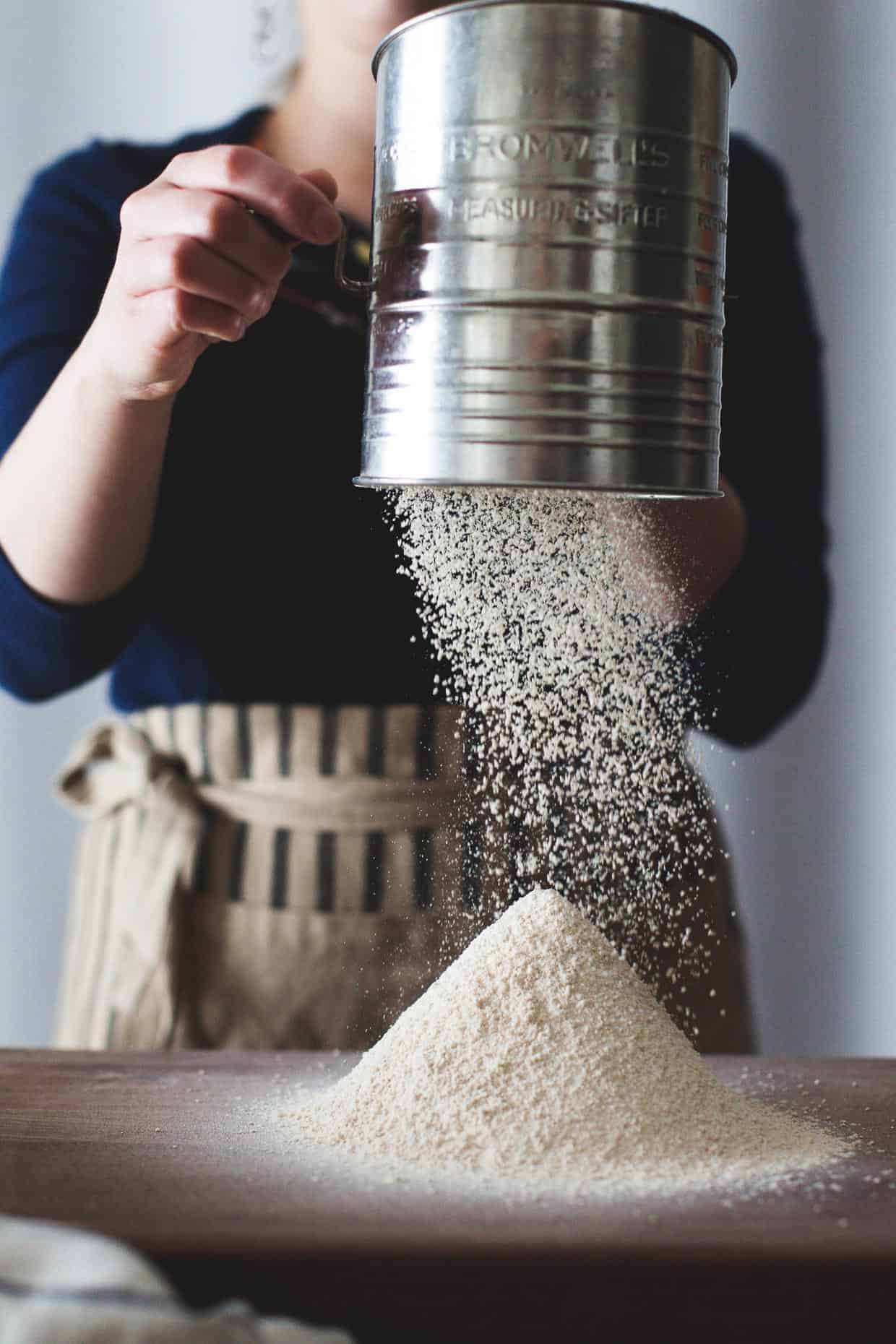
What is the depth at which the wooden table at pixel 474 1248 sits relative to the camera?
0.65 meters

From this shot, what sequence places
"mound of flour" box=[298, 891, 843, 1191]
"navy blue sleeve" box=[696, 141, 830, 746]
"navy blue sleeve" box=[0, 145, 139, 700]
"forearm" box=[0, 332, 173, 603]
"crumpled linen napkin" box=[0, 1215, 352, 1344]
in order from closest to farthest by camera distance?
1. "crumpled linen napkin" box=[0, 1215, 352, 1344]
2. "mound of flour" box=[298, 891, 843, 1191]
3. "forearm" box=[0, 332, 173, 603]
4. "navy blue sleeve" box=[0, 145, 139, 700]
5. "navy blue sleeve" box=[696, 141, 830, 746]

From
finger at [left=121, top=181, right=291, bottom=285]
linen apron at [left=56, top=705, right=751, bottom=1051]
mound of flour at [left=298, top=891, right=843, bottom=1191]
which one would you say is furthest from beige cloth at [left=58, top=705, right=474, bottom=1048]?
finger at [left=121, top=181, right=291, bottom=285]

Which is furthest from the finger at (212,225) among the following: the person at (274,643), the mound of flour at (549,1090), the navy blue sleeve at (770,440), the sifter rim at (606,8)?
the navy blue sleeve at (770,440)

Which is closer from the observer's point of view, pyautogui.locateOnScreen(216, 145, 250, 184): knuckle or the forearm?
pyautogui.locateOnScreen(216, 145, 250, 184): knuckle

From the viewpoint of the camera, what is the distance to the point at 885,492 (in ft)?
5.48

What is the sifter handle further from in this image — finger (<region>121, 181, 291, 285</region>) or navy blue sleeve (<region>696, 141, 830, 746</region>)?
navy blue sleeve (<region>696, 141, 830, 746</region>)

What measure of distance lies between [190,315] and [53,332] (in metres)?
0.44

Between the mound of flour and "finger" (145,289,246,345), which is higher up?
"finger" (145,289,246,345)

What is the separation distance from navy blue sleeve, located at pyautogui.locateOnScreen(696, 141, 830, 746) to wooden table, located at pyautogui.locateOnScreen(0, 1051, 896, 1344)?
0.55 m

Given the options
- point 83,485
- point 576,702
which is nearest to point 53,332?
point 83,485

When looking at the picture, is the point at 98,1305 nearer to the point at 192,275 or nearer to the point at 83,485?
the point at 192,275

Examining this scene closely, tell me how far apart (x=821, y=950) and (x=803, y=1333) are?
1.09m

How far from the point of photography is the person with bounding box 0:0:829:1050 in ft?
3.77

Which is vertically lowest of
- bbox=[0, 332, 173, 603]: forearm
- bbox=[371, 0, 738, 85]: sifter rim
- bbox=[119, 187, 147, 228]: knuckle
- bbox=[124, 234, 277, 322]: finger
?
bbox=[0, 332, 173, 603]: forearm
